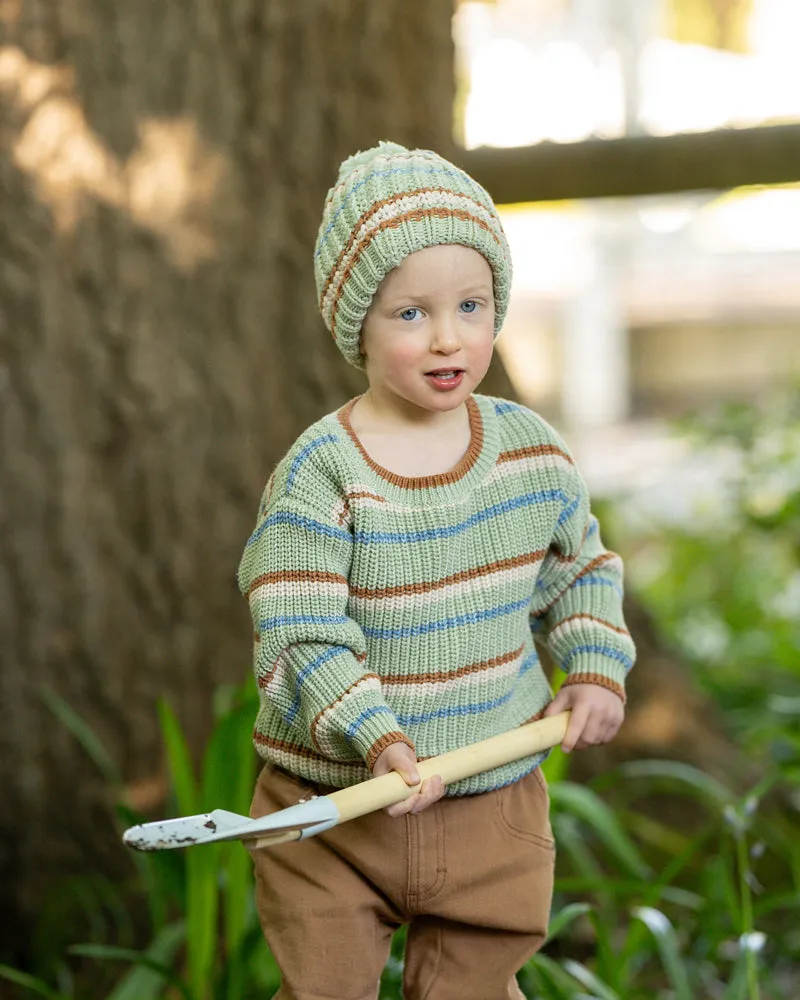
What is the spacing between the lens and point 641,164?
2.23m

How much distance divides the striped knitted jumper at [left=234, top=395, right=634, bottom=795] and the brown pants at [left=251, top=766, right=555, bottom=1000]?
5 centimetres

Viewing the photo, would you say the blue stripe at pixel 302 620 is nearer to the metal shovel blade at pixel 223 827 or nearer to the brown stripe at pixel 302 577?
the brown stripe at pixel 302 577

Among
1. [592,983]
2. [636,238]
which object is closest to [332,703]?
[592,983]

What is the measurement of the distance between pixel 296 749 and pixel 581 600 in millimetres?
315

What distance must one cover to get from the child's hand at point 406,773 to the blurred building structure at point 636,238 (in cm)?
426

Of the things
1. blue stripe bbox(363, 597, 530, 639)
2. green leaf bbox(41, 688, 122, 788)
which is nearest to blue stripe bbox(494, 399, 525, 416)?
blue stripe bbox(363, 597, 530, 639)

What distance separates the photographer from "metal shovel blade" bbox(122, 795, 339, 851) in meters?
1.08

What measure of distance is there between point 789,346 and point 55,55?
17.2 ft

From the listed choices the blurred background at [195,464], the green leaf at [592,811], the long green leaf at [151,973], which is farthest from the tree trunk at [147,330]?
the green leaf at [592,811]

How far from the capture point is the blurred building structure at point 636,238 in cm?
594

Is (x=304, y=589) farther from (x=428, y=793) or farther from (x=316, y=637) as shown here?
(x=428, y=793)

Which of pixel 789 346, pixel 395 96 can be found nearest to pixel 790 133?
pixel 395 96

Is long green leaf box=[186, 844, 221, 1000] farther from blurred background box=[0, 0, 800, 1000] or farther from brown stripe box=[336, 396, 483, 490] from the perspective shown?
brown stripe box=[336, 396, 483, 490]

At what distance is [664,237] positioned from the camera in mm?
7180
